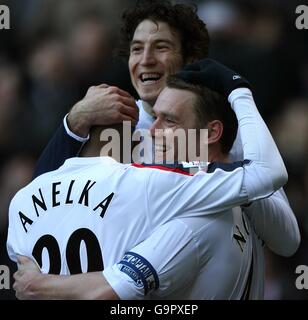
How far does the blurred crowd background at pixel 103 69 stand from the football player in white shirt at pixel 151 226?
141 cm

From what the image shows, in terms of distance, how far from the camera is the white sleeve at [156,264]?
6.79ft

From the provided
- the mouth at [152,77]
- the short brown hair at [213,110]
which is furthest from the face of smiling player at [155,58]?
the short brown hair at [213,110]

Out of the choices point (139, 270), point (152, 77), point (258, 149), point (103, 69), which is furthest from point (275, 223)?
point (103, 69)

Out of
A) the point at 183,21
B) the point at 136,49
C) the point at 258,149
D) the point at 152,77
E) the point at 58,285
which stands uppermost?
the point at 183,21

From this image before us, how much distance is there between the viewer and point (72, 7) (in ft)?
14.4

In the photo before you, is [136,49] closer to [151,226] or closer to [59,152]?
[59,152]

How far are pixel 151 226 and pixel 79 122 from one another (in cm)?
48

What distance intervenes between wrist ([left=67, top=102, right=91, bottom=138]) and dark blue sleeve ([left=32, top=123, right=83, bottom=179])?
29 mm

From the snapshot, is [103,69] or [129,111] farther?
[103,69]

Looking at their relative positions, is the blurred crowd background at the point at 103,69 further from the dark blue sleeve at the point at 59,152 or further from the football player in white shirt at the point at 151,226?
the football player in white shirt at the point at 151,226

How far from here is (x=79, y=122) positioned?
96.0 inches
